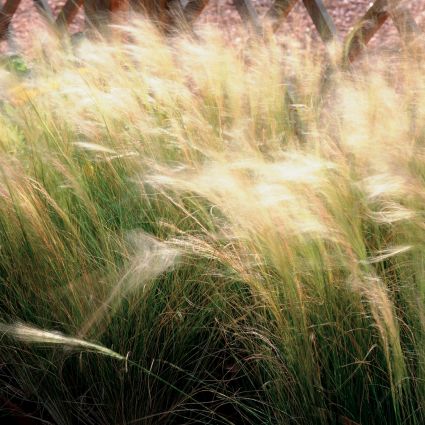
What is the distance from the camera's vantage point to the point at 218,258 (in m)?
1.63

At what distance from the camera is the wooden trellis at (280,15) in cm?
294

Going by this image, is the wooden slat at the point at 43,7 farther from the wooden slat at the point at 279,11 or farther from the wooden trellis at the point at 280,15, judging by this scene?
the wooden slat at the point at 279,11

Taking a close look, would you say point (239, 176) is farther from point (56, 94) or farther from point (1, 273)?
point (56, 94)

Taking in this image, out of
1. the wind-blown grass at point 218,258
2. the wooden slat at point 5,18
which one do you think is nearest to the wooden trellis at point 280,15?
the wooden slat at point 5,18

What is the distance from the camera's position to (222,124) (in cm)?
250

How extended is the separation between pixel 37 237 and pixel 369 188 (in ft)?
2.52

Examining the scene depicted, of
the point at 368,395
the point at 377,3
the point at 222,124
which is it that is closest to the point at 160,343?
the point at 368,395

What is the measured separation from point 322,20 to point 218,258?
1.94m

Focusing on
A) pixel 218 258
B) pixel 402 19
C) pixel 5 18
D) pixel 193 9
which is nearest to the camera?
pixel 218 258

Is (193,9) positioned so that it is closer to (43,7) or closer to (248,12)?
(248,12)

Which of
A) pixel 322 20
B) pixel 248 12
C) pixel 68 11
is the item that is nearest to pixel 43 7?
pixel 68 11

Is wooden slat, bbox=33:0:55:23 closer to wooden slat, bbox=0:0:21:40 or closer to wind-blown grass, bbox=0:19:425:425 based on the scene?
wooden slat, bbox=0:0:21:40

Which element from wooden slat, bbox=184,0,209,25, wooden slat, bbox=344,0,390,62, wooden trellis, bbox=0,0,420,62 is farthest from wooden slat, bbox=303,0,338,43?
wooden slat, bbox=184,0,209,25

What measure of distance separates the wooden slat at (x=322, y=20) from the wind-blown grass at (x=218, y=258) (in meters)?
0.80
